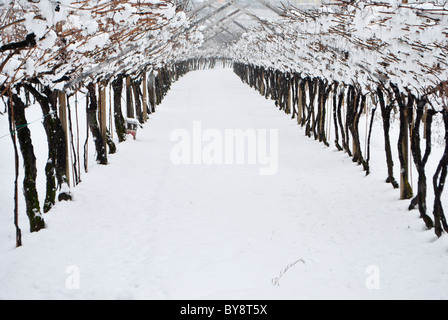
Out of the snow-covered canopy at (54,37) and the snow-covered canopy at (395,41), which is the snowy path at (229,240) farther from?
the snow-covered canopy at (54,37)

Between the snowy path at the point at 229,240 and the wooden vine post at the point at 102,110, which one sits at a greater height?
the wooden vine post at the point at 102,110

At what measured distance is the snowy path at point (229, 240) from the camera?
5398 millimetres

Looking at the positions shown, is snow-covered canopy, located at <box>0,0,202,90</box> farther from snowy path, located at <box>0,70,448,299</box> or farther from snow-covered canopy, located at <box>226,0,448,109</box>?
snow-covered canopy, located at <box>226,0,448,109</box>

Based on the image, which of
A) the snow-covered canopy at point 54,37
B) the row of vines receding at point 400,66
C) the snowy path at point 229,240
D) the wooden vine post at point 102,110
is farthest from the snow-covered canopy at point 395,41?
the wooden vine post at point 102,110

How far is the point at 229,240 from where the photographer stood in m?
A: 6.72

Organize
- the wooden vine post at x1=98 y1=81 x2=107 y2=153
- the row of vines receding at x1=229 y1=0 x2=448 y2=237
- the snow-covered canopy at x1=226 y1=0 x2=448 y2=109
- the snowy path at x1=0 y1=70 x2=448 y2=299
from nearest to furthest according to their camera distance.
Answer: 1. the snowy path at x1=0 y1=70 x2=448 y2=299
2. the snow-covered canopy at x1=226 y1=0 x2=448 y2=109
3. the row of vines receding at x1=229 y1=0 x2=448 y2=237
4. the wooden vine post at x1=98 y1=81 x2=107 y2=153

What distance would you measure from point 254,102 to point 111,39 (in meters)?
16.7

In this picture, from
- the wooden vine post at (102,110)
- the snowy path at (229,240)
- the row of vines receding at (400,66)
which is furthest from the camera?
the wooden vine post at (102,110)

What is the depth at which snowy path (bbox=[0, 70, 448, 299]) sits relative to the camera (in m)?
5.40

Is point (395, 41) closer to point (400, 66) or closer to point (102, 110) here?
point (400, 66)

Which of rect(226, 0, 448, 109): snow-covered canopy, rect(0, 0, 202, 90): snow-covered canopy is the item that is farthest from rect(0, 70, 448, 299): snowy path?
rect(0, 0, 202, 90): snow-covered canopy

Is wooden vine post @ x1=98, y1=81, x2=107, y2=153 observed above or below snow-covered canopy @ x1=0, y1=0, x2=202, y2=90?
below

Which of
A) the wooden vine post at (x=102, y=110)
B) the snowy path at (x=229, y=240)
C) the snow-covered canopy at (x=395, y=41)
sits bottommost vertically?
the snowy path at (x=229, y=240)
